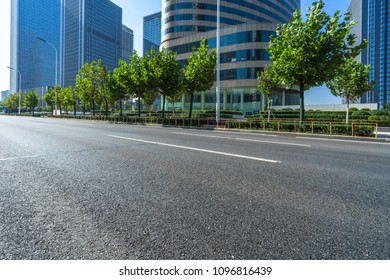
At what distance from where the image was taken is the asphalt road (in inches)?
85.4

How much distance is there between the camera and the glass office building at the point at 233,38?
46500 mm

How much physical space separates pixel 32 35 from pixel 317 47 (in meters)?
110

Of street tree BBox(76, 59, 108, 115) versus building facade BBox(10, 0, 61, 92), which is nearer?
street tree BBox(76, 59, 108, 115)

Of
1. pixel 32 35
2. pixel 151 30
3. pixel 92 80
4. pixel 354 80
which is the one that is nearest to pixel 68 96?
pixel 92 80

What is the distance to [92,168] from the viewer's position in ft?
17.4

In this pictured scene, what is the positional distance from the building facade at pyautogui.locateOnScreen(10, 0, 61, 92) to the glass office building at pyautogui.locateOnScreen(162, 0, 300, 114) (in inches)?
2136

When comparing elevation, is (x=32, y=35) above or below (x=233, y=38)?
above

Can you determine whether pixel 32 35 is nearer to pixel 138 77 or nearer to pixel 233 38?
pixel 233 38

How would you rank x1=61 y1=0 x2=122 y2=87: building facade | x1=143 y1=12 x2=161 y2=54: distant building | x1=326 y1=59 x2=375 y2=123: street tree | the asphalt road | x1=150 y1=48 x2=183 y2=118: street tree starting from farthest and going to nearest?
1. x1=143 y1=12 x2=161 y2=54: distant building
2. x1=61 y1=0 x2=122 y2=87: building facade
3. x1=150 y1=48 x2=183 y2=118: street tree
4. x1=326 y1=59 x2=375 y2=123: street tree
5. the asphalt road

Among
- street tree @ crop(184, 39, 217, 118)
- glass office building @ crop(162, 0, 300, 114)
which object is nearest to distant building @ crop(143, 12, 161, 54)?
glass office building @ crop(162, 0, 300, 114)

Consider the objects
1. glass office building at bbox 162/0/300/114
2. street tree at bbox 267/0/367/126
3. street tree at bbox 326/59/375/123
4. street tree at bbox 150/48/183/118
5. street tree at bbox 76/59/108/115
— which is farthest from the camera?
glass office building at bbox 162/0/300/114

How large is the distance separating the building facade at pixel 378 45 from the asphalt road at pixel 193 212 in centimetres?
13680

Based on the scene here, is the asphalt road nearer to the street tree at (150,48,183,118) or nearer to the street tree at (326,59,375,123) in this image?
the street tree at (326,59,375,123)

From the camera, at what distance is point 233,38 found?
48.6 m
